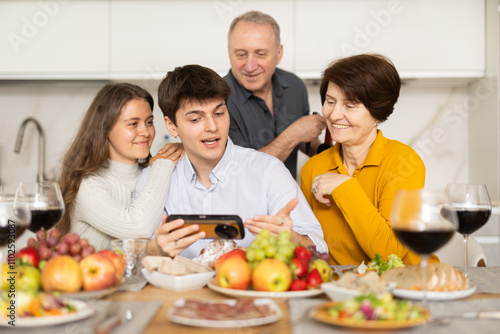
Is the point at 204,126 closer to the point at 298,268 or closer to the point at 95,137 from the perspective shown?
the point at 95,137

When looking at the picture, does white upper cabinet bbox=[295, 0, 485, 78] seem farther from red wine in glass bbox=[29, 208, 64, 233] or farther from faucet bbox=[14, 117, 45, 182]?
red wine in glass bbox=[29, 208, 64, 233]

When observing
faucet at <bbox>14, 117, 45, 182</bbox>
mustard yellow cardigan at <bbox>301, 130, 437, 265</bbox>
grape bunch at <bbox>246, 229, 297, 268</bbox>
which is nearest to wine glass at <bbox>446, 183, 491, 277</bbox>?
mustard yellow cardigan at <bbox>301, 130, 437, 265</bbox>

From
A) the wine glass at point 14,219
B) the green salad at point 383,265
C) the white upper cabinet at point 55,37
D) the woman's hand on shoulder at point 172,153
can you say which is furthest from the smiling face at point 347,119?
the white upper cabinet at point 55,37

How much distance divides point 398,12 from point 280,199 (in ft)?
7.11

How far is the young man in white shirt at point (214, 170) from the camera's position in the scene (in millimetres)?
1816

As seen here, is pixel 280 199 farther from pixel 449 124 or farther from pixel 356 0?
pixel 449 124

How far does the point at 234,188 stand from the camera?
1941mm

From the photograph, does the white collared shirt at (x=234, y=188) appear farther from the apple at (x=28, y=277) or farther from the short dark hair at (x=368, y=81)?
the apple at (x=28, y=277)

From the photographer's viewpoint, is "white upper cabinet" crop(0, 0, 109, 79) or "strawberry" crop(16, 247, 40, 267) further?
"white upper cabinet" crop(0, 0, 109, 79)

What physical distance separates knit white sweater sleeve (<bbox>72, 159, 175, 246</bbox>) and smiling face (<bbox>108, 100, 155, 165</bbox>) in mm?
124

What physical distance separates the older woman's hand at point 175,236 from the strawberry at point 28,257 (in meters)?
0.34

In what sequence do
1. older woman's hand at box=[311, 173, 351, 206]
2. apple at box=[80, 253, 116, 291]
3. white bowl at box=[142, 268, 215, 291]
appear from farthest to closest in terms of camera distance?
older woman's hand at box=[311, 173, 351, 206] < white bowl at box=[142, 268, 215, 291] < apple at box=[80, 253, 116, 291]

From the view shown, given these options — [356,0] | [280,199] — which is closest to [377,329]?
[280,199]

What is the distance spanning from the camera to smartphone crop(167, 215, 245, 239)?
1.33 m
